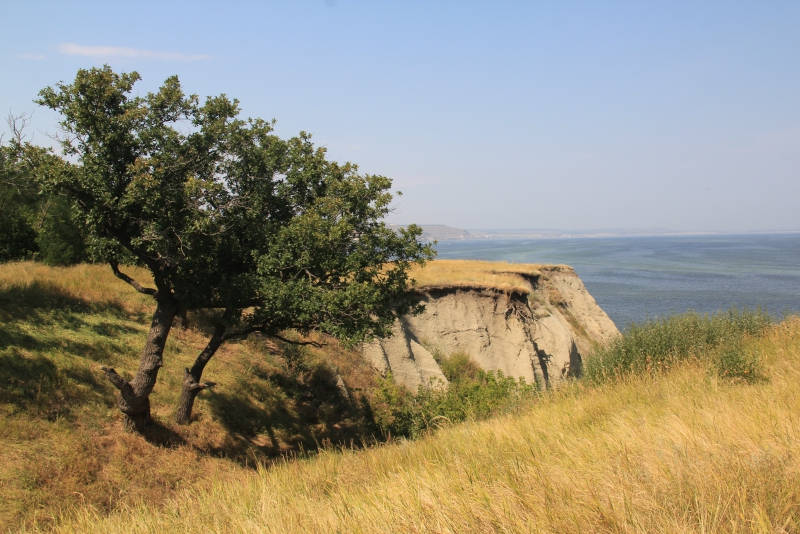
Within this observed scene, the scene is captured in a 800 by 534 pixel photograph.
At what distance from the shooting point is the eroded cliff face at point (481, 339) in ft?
84.9

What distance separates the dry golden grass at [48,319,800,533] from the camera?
432 cm

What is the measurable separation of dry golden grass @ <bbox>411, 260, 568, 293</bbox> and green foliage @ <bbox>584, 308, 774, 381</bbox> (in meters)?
13.9

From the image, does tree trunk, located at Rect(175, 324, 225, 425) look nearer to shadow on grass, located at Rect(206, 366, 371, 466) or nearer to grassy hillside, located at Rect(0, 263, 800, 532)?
grassy hillside, located at Rect(0, 263, 800, 532)

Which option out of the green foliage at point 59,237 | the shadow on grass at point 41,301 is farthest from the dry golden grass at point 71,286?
the green foliage at point 59,237

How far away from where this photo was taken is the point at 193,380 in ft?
46.8

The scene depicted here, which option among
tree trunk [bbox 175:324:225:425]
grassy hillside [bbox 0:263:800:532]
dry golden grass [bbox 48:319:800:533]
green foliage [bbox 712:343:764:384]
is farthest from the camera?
tree trunk [bbox 175:324:225:425]

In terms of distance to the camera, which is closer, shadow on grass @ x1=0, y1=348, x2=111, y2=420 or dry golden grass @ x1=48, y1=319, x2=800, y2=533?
dry golden grass @ x1=48, y1=319, x2=800, y2=533

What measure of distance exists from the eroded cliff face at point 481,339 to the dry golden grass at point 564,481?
1717cm

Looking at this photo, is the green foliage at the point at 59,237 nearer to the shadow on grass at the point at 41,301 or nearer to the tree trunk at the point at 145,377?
the shadow on grass at the point at 41,301

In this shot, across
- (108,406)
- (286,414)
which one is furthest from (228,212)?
(286,414)

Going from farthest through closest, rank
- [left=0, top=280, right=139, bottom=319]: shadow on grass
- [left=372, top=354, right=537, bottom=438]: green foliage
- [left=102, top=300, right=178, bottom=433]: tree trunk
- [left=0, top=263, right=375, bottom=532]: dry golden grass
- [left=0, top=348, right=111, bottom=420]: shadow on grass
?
[left=0, top=280, right=139, bottom=319]: shadow on grass < [left=372, top=354, right=537, bottom=438]: green foliage < [left=102, top=300, right=178, bottom=433]: tree trunk < [left=0, top=348, right=111, bottom=420]: shadow on grass < [left=0, top=263, right=375, bottom=532]: dry golden grass

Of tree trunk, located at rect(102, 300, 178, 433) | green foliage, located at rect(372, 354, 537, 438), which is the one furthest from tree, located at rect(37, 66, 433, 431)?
green foliage, located at rect(372, 354, 537, 438)

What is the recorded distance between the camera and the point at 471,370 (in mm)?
29000

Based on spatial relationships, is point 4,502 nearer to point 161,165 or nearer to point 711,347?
point 161,165
